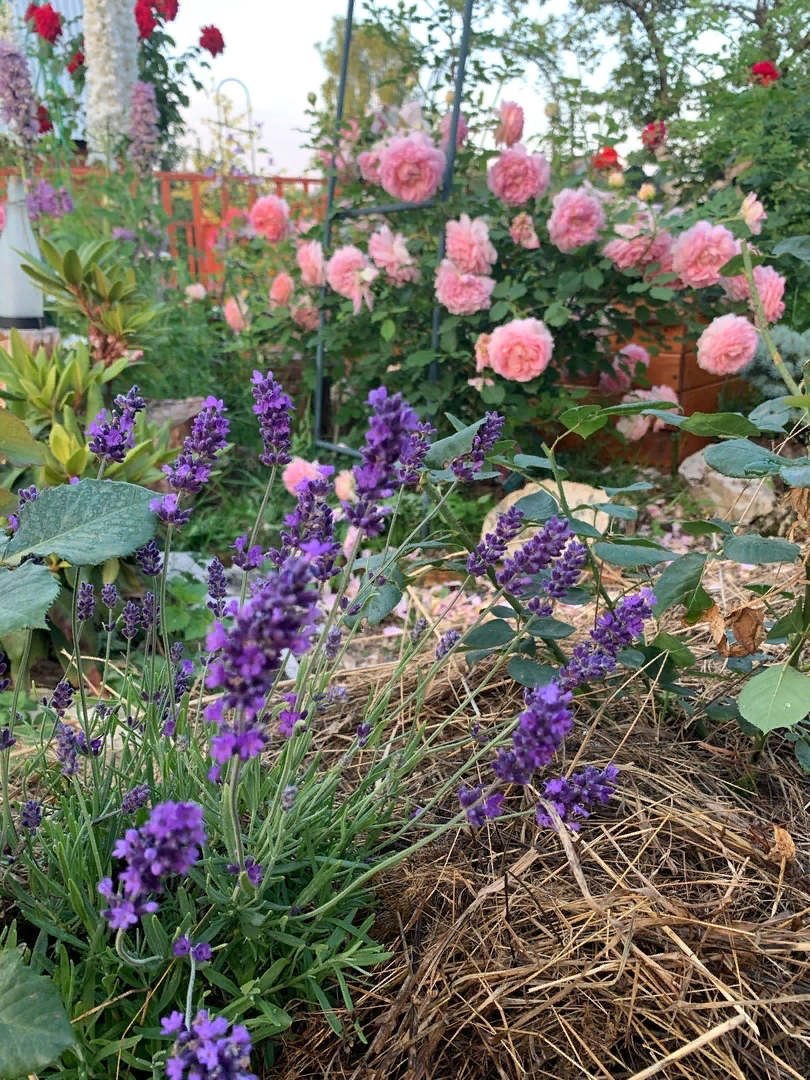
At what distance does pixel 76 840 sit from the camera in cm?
78

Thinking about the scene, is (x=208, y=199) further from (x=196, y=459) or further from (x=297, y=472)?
(x=196, y=459)

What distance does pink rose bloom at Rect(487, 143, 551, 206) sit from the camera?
10.8ft

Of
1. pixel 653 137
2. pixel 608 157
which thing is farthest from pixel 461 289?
pixel 653 137

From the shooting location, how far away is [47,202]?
4438mm

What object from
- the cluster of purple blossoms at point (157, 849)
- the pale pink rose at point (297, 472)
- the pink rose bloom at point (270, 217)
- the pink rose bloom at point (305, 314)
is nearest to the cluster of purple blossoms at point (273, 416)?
the cluster of purple blossoms at point (157, 849)

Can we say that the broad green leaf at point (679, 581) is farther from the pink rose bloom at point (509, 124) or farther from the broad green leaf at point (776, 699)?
the pink rose bloom at point (509, 124)

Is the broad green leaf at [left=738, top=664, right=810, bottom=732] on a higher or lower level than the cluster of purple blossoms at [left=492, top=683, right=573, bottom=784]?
lower

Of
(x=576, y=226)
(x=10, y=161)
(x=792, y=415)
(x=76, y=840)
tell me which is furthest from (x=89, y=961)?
(x=10, y=161)

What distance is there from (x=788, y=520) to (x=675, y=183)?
3396 mm

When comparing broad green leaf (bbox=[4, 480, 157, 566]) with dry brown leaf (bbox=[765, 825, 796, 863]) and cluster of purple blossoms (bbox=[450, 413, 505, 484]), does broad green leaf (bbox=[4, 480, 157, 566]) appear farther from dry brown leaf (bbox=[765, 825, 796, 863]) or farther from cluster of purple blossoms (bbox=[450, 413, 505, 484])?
dry brown leaf (bbox=[765, 825, 796, 863])

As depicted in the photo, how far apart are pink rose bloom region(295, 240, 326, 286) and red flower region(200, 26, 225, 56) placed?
3.22 m

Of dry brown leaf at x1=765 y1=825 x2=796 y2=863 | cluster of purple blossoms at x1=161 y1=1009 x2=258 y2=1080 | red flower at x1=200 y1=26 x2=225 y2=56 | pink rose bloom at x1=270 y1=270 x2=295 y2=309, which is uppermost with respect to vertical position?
red flower at x1=200 y1=26 x2=225 y2=56

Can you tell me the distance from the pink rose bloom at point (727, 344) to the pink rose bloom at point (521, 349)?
A: 2.39 feet

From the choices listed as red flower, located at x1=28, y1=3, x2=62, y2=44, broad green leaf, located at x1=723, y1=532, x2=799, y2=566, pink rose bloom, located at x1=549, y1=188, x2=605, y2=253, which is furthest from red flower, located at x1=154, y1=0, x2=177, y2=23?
broad green leaf, located at x1=723, y1=532, x2=799, y2=566
